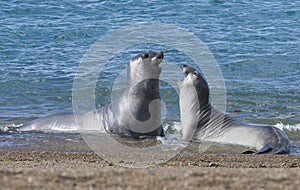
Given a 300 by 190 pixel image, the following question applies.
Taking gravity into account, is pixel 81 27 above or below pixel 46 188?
below

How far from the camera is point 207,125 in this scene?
1102 centimetres

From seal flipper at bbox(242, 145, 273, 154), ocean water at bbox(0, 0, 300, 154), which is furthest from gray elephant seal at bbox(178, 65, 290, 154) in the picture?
ocean water at bbox(0, 0, 300, 154)

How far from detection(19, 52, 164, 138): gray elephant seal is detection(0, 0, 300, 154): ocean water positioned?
0.69m

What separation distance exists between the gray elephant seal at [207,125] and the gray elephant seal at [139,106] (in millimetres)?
549

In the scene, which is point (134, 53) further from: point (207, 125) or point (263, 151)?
point (263, 151)

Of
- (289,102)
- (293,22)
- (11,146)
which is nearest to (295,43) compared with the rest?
(293,22)

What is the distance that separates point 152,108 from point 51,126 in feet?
6.12

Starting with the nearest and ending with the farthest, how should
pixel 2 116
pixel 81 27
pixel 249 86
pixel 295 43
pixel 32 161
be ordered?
pixel 32 161 → pixel 2 116 → pixel 249 86 → pixel 295 43 → pixel 81 27

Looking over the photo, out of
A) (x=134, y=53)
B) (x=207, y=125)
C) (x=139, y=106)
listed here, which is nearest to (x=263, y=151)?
(x=207, y=125)

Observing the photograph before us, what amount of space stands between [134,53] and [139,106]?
8.09 meters

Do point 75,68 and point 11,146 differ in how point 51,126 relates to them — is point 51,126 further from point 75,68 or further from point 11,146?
point 75,68

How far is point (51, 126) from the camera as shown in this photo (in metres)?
11.5

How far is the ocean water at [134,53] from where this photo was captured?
12.6 m

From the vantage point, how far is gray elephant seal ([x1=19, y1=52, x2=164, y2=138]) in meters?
10.7
